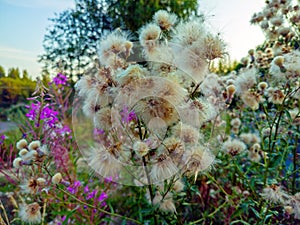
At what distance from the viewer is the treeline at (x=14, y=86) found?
4203 millimetres

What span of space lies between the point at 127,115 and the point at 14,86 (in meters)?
4.22

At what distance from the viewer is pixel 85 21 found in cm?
736

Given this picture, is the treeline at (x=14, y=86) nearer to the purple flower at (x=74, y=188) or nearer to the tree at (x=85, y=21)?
the tree at (x=85, y=21)

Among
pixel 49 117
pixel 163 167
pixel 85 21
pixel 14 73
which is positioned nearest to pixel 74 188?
pixel 49 117

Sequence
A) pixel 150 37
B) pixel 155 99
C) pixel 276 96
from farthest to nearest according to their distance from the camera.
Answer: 1. pixel 276 96
2. pixel 150 37
3. pixel 155 99

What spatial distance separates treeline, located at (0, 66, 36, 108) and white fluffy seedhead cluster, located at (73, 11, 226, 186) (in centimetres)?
364

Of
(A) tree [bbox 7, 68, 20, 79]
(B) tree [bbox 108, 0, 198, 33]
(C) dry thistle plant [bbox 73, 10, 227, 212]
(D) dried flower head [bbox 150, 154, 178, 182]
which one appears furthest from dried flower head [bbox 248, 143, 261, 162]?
(B) tree [bbox 108, 0, 198, 33]

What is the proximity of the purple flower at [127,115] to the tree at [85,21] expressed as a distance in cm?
617

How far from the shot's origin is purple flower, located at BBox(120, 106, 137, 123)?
65cm

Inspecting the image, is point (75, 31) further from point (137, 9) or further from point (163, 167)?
point (163, 167)

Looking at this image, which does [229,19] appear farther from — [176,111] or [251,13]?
[251,13]

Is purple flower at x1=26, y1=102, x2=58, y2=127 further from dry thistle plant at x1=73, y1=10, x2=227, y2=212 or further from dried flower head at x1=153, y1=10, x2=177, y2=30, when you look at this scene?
dried flower head at x1=153, y1=10, x2=177, y2=30

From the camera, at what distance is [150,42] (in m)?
0.71

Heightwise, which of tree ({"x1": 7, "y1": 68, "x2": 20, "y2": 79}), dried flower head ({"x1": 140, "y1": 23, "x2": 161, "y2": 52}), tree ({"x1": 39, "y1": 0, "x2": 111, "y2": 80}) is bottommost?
dried flower head ({"x1": 140, "y1": 23, "x2": 161, "y2": 52})
